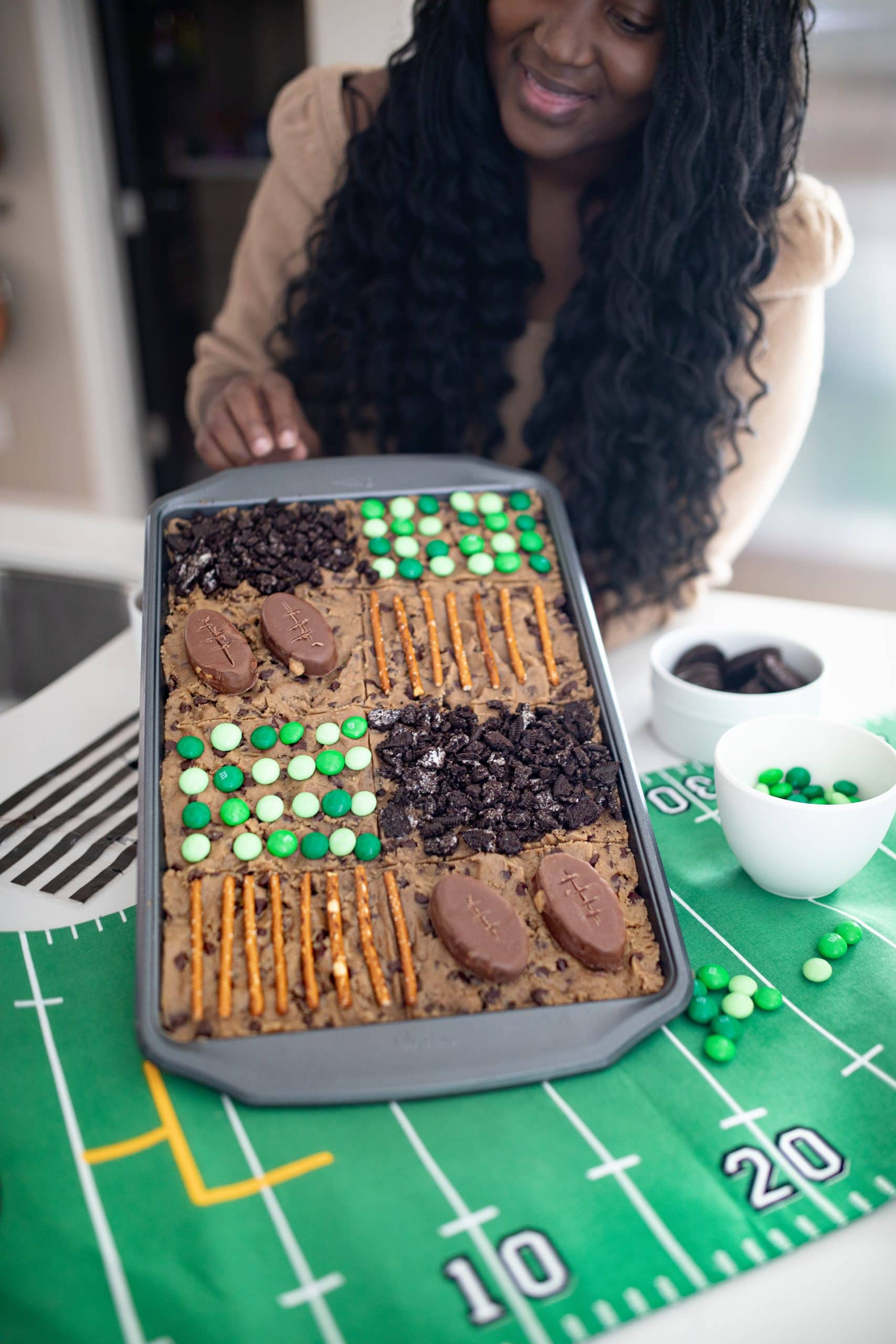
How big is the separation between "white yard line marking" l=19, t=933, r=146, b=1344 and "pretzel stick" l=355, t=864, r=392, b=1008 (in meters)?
0.17

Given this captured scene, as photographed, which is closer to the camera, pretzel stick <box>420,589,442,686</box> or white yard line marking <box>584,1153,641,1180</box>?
white yard line marking <box>584,1153,641,1180</box>

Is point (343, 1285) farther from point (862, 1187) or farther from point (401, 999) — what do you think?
point (862, 1187)

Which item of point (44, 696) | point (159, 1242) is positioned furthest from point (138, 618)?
point (159, 1242)

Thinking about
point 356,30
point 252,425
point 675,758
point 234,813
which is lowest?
point 675,758

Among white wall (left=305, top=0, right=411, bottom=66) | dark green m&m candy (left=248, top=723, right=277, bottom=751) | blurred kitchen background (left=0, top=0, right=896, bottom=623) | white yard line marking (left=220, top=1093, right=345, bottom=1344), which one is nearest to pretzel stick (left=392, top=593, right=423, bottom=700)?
dark green m&m candy (left=248, top=723, right=277, bottom=751)

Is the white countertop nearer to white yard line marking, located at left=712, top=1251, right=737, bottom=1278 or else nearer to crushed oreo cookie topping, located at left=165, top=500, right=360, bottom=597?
white yard line marking, located at left=712, top=1251, right=737, bottom=1278

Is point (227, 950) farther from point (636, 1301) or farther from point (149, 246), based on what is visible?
point (149, 246)

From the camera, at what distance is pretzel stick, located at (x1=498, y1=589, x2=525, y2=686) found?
701 mm

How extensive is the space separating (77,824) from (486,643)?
0.33m

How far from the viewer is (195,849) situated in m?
0.60

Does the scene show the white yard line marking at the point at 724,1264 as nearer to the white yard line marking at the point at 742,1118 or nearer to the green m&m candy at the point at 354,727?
the white yard line marking at the point at 742,1118

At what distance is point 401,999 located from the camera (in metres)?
0.56

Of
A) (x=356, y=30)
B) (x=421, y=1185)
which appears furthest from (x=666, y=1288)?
(x=356, y=30)

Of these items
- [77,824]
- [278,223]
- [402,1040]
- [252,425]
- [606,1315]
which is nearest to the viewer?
[606,1315]
